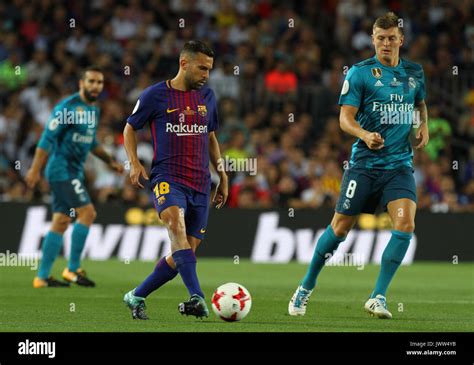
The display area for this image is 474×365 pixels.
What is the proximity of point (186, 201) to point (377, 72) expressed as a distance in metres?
2.20

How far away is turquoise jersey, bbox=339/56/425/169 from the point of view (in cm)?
1077

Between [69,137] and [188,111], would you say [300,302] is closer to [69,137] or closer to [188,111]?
[188,111]

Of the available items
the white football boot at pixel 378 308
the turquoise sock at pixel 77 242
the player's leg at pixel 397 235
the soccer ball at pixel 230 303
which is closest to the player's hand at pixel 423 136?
the player's leg at pixel 397 235

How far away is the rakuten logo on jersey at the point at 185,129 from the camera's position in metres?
10.4

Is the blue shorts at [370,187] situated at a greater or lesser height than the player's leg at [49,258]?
greater

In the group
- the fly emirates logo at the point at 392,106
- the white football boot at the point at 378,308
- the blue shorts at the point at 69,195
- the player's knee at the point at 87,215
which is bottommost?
the white football boot at the point at 378,308

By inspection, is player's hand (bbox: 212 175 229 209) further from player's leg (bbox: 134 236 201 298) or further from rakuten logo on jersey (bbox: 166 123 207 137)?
player's leg (bbox: 134 236 201 298)

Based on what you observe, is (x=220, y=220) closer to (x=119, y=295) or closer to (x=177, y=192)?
(x=119, y=295)

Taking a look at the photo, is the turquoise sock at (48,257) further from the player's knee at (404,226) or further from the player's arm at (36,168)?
the player's knee at (404,226)

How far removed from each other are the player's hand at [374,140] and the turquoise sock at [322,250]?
3.44 feet

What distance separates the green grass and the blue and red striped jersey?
1.31 m

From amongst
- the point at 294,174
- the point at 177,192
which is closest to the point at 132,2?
the point at 294,174

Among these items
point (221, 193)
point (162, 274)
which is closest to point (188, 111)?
point (221, 193)

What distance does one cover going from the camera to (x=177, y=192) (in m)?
10.2
